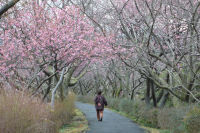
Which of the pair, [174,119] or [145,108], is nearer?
[174,119]

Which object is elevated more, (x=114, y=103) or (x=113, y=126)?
(x=114, y=103)

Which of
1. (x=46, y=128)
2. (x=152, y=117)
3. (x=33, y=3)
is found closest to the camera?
(x=46, y=128)

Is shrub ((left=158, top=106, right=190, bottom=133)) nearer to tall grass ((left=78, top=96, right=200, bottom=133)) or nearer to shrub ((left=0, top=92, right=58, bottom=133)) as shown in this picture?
tall grass ((left=78, top=96, right=200, bottom=133))

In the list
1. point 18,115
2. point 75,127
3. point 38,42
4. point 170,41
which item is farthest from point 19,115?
point 170,41

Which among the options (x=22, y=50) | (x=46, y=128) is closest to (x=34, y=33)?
(x=22, y=50)

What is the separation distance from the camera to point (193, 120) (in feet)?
26.5

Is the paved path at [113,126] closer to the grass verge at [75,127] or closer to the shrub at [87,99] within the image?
the grass verge at [75,127]

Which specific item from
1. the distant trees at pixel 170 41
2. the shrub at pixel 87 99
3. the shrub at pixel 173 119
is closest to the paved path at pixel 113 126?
the shrub at pixel 173 119

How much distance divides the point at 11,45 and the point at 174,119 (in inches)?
304

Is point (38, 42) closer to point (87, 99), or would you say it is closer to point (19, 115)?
point (19, 115)

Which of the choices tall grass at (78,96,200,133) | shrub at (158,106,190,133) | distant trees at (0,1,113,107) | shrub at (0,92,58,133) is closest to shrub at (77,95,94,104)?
tall grass at (78,96,200,133)

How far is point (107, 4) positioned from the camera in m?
13.9

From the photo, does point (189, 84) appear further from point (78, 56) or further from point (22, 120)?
point (22, 120)

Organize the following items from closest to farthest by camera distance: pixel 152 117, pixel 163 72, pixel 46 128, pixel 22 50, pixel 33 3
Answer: pixel 46 128
pixel 22 50
pixel 33 3
pixel 152 117
pixel 163 72
